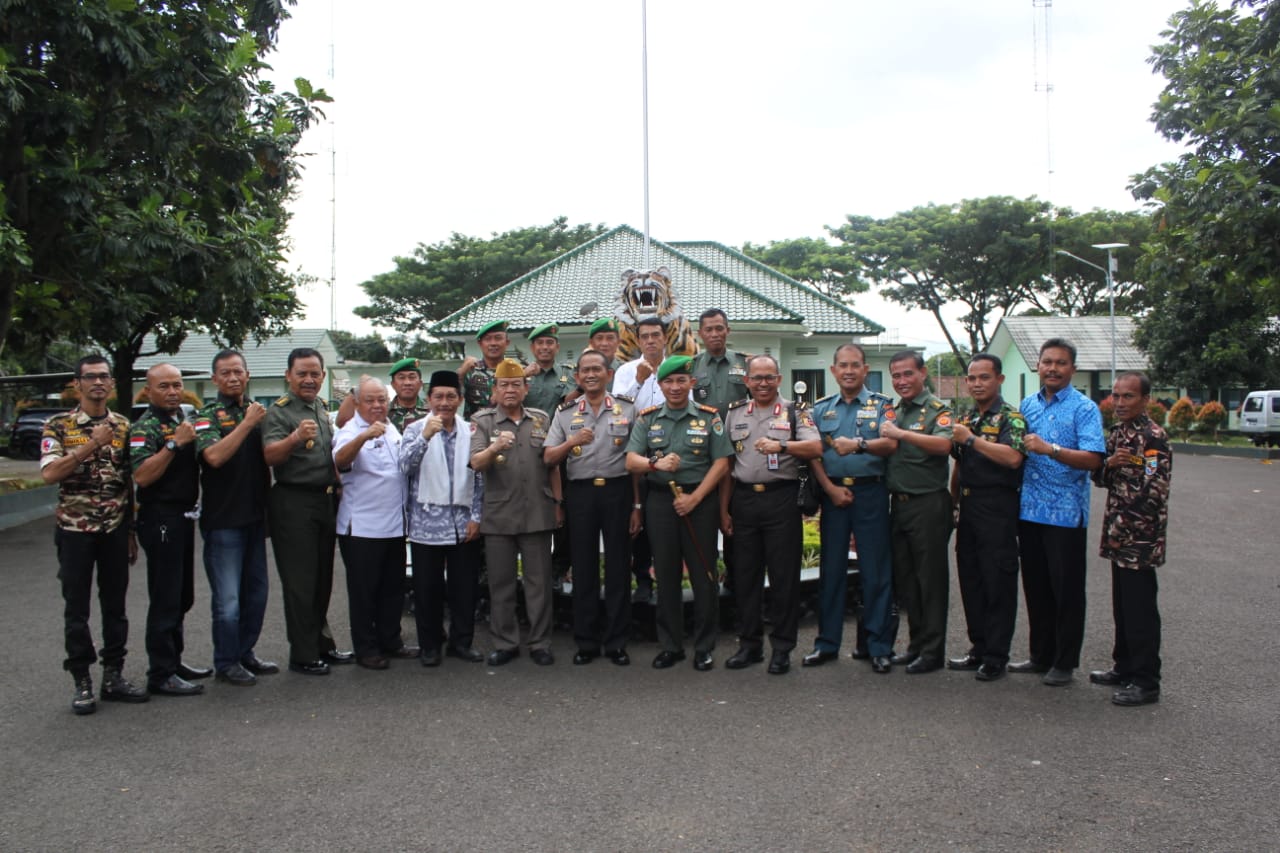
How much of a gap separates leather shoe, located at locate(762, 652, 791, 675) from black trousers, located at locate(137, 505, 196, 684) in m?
3.25

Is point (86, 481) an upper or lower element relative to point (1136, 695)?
upper

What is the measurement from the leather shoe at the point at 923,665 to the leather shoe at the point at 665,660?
1316 mm

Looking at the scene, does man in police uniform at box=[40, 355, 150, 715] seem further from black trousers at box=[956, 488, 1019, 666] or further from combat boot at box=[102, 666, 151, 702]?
black trousers at box=[956, 488, 1019, 666]

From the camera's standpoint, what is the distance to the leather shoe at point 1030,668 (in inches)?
202

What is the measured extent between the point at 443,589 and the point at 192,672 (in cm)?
146

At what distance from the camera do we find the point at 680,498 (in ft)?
17.4

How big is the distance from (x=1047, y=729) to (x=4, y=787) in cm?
455

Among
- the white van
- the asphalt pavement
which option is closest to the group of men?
the asphalt pavement

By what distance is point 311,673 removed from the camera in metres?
5.36

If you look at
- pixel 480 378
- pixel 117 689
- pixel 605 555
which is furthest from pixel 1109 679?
pixel 117 689

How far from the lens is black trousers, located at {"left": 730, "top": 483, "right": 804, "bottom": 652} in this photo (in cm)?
523

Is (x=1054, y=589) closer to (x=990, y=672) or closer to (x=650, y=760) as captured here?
(x=990, y=672)

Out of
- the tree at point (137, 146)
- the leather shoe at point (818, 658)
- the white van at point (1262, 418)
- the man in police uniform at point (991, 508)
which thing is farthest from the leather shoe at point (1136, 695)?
the white van at point (1262, 418)

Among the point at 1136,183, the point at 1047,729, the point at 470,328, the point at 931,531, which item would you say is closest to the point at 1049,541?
the point at 931,531
